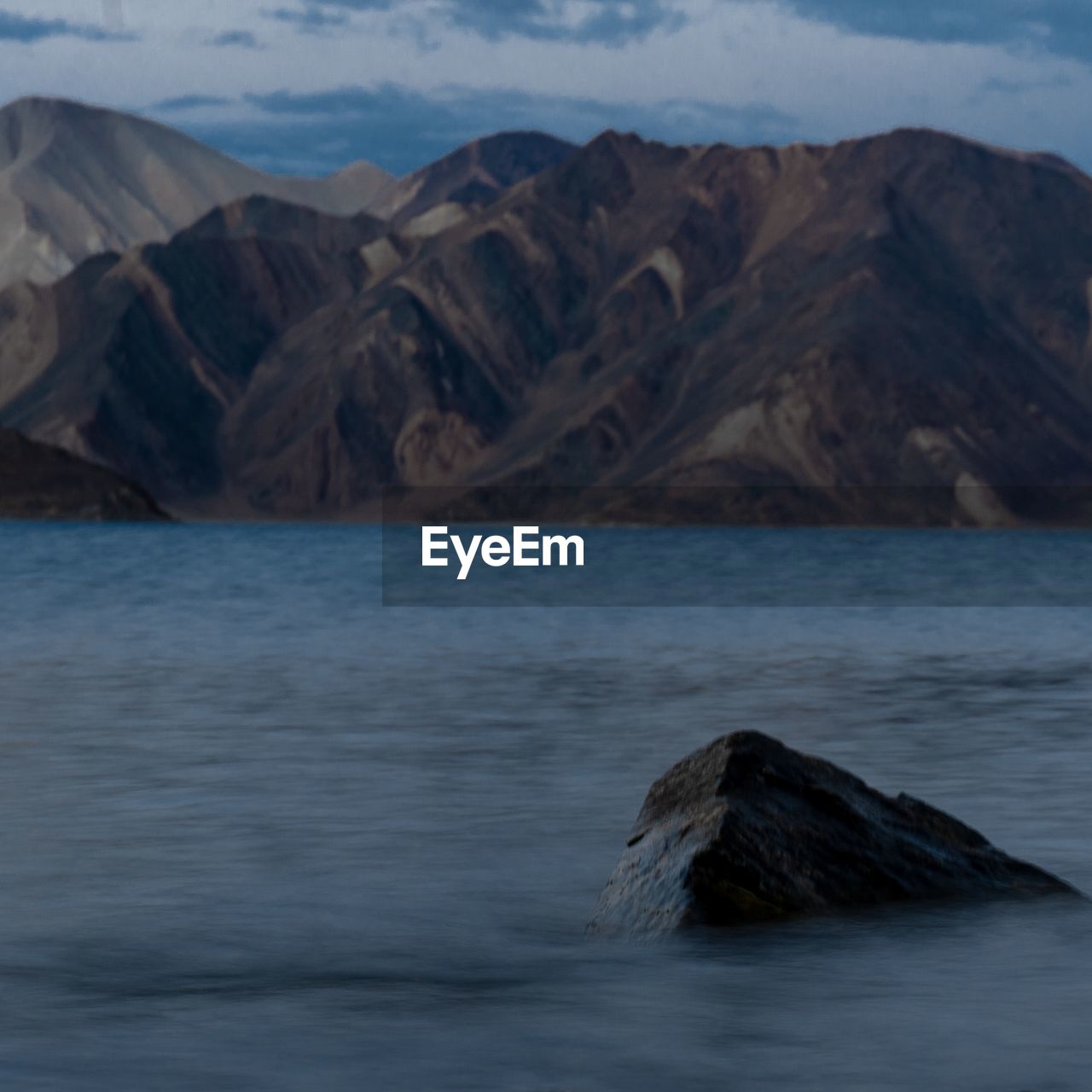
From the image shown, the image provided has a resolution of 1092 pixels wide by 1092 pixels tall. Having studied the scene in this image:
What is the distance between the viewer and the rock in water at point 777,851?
11383 mm

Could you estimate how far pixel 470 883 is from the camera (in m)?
13.4

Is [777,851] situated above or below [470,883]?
above

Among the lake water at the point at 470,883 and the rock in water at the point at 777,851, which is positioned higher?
the rock in water at the point at 777,851

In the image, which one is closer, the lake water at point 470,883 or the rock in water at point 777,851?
the lake water at point 470,883

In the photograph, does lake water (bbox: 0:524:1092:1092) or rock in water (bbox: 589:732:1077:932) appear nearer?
lake water (bbox: 0:524:1092:1092)

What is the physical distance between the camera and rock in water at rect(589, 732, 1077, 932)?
37.3ft

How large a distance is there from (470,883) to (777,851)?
262cm

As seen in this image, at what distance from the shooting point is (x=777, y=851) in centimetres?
1161

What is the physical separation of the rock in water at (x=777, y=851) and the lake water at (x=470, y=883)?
0.28 metres

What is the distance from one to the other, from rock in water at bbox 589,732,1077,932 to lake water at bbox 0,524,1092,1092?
0.93ft

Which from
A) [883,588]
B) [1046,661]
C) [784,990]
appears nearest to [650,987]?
[784,990]

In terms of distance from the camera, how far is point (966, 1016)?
31.7 ft

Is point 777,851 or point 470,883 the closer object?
point 777,851

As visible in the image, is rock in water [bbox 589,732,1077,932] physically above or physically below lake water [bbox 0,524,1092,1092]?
above
